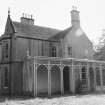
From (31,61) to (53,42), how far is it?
20.5 feet

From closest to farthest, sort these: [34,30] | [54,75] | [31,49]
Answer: [31,49], [54,75], [34,30]

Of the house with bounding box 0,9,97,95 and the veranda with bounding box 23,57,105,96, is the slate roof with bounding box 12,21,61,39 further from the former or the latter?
the veranda with bounding box 23,57,105,96

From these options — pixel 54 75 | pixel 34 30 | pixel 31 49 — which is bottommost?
pixel 54 75

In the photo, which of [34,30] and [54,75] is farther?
[34,30]

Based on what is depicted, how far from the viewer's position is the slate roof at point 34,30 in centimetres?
1942

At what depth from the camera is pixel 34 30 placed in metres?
21.2

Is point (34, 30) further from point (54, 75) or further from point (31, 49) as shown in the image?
point (54, 75)

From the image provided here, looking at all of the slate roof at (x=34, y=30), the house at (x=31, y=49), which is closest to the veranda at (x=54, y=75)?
the house at (x=31, y=49)

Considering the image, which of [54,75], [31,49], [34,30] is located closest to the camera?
[31,49]

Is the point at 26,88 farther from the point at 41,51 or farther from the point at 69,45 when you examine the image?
the point at 69,45

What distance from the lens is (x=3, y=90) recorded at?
59.3 feet

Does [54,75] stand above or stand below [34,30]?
below

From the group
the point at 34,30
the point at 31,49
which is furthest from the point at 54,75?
the point at 34,30

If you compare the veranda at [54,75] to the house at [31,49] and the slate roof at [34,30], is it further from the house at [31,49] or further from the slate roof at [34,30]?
the slate roof at [34,30]
